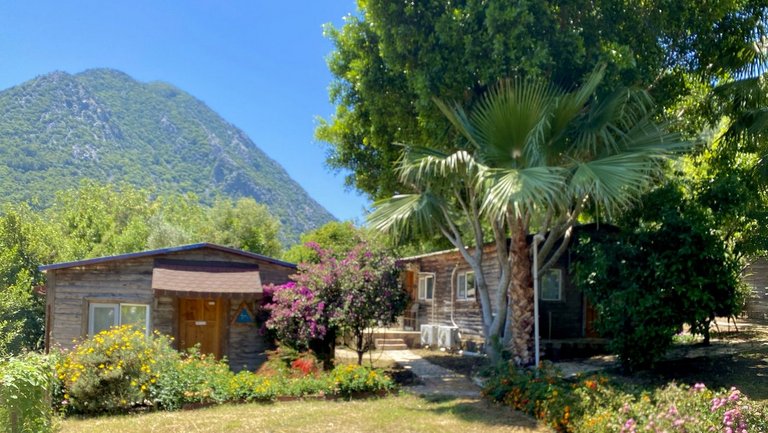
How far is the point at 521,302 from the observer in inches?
492

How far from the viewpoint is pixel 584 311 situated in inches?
685

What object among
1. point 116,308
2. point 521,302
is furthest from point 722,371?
point 116,308

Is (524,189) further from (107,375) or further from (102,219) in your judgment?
(102,219)

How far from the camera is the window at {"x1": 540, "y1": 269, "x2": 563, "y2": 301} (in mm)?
17281

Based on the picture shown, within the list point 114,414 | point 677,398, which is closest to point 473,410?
point 677,398

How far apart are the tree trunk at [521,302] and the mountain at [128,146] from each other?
180ft

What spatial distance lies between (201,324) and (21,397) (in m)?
8.33

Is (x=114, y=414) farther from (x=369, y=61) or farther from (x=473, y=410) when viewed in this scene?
(x=369, y=61)

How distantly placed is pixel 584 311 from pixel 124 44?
56186 millimetres

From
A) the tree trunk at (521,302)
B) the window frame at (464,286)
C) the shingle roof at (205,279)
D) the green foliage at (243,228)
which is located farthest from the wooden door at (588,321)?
the green foliage at (243,228)

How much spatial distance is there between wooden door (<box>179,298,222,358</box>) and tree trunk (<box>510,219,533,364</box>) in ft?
24.2

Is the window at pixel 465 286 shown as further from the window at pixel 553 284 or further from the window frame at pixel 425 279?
the window at pixel 553 284

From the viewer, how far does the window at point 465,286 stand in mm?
20055

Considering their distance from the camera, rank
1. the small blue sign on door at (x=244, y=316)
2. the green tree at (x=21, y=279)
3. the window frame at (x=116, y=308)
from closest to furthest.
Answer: the window frame at (x=116, y=308) < the small blue sign on door at (x=244, y=316) < the green tree at (x=21, y=279)
